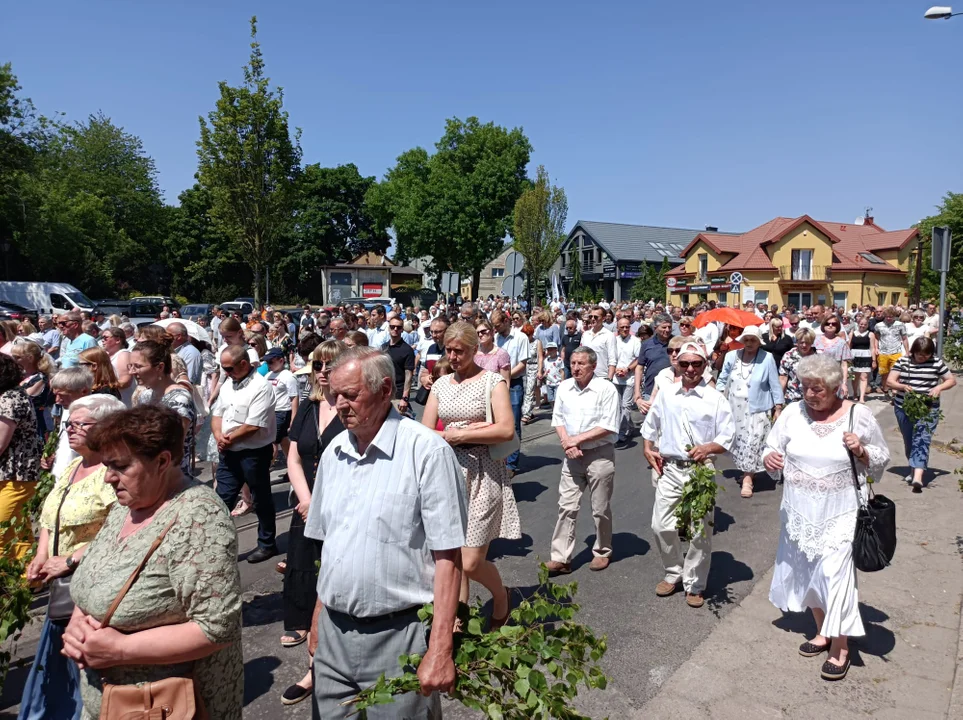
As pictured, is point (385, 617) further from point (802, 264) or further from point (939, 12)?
point (802, 264)

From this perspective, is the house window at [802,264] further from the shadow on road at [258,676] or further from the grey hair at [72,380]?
the grey hair at [72,380]

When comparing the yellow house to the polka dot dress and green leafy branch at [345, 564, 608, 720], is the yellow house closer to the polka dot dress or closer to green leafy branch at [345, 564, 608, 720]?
the polka dot dress

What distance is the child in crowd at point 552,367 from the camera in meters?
13.4

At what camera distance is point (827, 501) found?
14.3 feet

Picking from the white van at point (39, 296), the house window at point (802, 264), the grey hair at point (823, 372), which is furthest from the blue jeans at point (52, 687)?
the house window at point (802, 264)

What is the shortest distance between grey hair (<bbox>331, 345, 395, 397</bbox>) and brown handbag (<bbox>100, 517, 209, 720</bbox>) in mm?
883

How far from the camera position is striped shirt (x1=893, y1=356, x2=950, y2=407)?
823 centimetres

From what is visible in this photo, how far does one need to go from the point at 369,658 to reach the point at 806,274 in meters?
58.1

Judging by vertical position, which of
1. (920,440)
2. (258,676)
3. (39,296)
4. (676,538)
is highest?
(39,296)

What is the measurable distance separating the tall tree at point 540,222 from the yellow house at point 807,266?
1197 centimetres

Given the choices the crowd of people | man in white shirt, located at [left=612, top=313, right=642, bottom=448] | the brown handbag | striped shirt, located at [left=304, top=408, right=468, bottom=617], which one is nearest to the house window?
man in white shirt, located at [left=612, top=313, right=642, bottom=448]

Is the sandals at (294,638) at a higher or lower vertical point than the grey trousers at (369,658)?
lower

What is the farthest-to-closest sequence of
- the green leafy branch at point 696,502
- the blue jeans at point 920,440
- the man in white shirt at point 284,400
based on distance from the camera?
the blue jeans at point 920,440
the man in white shirt at point 284,400
the green leafy branch at point 696,502

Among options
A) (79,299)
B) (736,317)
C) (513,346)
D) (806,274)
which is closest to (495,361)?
(513,346)
